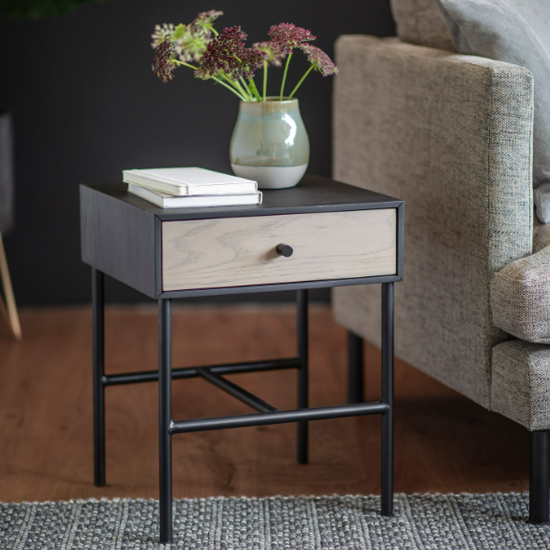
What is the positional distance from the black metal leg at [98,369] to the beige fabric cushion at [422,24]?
2.61 ft

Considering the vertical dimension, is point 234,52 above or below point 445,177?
above

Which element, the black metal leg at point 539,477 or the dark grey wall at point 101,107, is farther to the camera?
the dark grey wall at point 101,107

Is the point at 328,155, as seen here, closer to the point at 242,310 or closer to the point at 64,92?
the point at 242,310

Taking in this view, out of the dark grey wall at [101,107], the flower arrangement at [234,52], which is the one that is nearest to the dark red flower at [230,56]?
the flower arrangement at [234,52]

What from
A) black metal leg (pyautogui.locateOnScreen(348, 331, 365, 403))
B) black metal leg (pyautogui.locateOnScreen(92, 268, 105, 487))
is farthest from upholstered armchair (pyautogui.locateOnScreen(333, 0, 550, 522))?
black metal leg (pyautogui.locateOnScreen(92, 268, 105, 487))

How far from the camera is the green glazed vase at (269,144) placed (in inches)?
54.7

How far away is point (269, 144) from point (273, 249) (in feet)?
0.73

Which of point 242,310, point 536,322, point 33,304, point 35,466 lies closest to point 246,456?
point 35,466

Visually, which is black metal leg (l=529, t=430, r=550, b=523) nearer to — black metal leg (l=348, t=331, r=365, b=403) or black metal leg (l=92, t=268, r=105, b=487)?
black metal leg (l=348, t=331, r=365, b=403)

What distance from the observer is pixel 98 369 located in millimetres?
1505

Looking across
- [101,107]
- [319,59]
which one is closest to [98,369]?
[319,59]

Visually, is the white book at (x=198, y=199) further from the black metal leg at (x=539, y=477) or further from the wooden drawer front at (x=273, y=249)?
the black metal leg at (x=539, y=477)

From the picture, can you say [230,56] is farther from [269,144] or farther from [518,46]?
[518,46]

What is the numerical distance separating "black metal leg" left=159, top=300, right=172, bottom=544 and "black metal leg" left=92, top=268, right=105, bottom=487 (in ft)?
0.86
